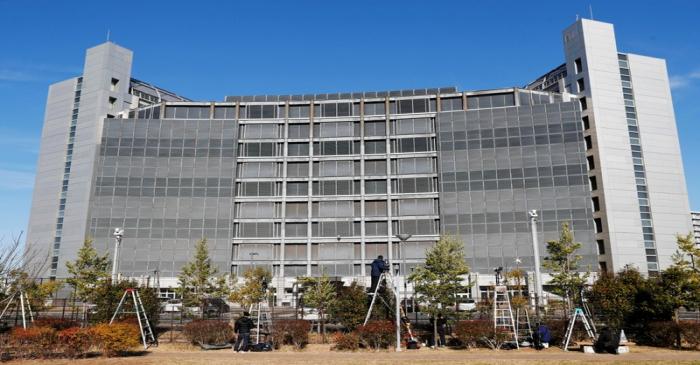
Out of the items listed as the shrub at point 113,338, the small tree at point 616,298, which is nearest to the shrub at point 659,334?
the small tree at point 616,298

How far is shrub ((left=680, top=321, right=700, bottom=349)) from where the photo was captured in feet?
72.5

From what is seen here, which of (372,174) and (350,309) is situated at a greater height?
(372,174)

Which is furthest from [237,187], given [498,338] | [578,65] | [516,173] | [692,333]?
[692,333]

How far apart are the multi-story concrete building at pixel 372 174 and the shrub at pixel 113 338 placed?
157 ft

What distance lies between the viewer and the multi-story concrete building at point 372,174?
212 ft

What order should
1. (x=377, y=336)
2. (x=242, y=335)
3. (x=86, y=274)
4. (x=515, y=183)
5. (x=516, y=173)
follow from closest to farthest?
1. (x=242, y=335)
2. (x=377, y=336)
3. (x=86, y=274)
4. (x=515, y=183)
5. (x=516, y=173)

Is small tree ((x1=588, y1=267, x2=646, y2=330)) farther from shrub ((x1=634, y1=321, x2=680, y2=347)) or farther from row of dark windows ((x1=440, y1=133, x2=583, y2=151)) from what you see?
row of dark windows ((x1=440, y1=133, x2=583, y2=151))

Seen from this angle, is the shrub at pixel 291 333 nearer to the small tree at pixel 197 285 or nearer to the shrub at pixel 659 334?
the shrub at pixel 659 334

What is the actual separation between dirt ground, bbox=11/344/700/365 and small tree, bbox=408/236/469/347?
11.3 ft

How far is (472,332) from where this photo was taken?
2389 cm

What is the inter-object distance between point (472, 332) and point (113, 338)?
16281 millimetres

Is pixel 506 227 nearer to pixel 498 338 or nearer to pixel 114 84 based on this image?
pixel 498 338

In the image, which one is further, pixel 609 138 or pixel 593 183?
pixel 609 138

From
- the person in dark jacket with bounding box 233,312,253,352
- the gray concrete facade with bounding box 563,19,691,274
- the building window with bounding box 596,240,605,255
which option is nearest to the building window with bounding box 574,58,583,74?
the gray concrete facade with bounding box 563,19,691,274
